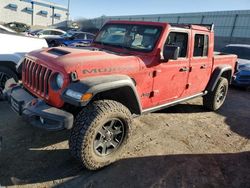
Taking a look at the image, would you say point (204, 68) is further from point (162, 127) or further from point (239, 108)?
point (239, 108)

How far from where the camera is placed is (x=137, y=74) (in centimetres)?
354

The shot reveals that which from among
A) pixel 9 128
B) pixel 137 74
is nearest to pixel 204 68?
pixel 137 74

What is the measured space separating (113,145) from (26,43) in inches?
138

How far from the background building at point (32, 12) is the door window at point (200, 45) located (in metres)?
41.8

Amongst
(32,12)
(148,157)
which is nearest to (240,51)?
(148,157)

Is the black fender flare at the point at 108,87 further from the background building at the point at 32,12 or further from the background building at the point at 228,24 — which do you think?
the background building at the point at 32,12

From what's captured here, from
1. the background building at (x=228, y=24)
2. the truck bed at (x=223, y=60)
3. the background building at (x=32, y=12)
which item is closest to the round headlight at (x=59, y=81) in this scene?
the truck bed at (x=223, y=60)

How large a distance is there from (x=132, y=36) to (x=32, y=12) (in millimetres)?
44322

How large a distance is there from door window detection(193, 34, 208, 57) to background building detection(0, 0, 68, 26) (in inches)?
1645

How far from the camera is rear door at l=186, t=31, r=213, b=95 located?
464 centimetres

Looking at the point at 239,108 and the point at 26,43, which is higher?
the point at 26,43

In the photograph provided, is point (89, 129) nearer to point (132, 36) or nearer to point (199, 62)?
point (132, 36)

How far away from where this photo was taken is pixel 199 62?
189 inches

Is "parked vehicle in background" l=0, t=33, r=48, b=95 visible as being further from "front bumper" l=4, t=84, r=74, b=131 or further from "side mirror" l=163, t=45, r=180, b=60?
"side mirror" l=163, t=45, r=180, b=60
